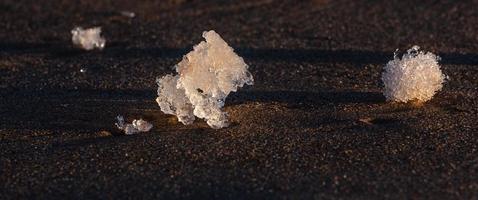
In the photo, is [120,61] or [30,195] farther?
[120,61]

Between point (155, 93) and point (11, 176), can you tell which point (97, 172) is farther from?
point (155, 93)

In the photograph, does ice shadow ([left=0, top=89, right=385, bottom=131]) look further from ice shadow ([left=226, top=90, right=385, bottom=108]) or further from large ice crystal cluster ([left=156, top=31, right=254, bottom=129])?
large ice crystal cluster ([left=156, top=31, right=254, bottom=129])

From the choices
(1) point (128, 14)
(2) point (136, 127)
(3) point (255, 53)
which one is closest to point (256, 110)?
(2) point (136, 127)

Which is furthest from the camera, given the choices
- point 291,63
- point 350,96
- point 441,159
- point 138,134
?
point 291,63

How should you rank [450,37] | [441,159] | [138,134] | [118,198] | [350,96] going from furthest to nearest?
[450,37], [350,96], [138,134], [441,159], [118,198]

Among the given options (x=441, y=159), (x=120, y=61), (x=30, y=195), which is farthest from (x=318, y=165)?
(x=120, y=61)
